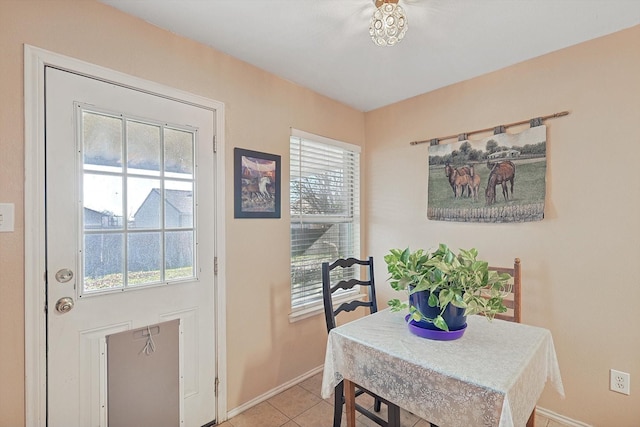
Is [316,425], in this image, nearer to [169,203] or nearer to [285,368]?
[285,368]

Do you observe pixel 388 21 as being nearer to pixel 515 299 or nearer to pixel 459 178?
pixel 459 178

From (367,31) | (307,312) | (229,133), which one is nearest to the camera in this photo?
(367,31)

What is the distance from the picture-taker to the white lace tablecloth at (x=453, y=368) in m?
1.00

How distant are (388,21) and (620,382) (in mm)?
2342

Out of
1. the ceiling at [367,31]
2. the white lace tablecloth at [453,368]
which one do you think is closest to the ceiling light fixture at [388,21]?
the ceiling at [367,31]

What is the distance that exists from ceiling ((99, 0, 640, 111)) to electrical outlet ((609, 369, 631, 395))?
1.97 metres

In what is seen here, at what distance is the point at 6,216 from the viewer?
127 cm

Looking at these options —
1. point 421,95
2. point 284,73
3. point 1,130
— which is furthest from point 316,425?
point 421,95

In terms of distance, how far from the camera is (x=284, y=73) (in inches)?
87.9

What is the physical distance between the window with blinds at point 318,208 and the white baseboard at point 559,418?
166 centimetres

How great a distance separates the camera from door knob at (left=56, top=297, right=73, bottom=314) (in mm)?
1381

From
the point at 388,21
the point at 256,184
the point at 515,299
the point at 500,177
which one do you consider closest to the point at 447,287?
the point at 515,299

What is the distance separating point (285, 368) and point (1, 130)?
2.16m

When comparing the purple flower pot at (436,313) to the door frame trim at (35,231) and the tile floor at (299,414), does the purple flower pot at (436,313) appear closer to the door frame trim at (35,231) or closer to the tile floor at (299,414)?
the tile floor at (299,414)
